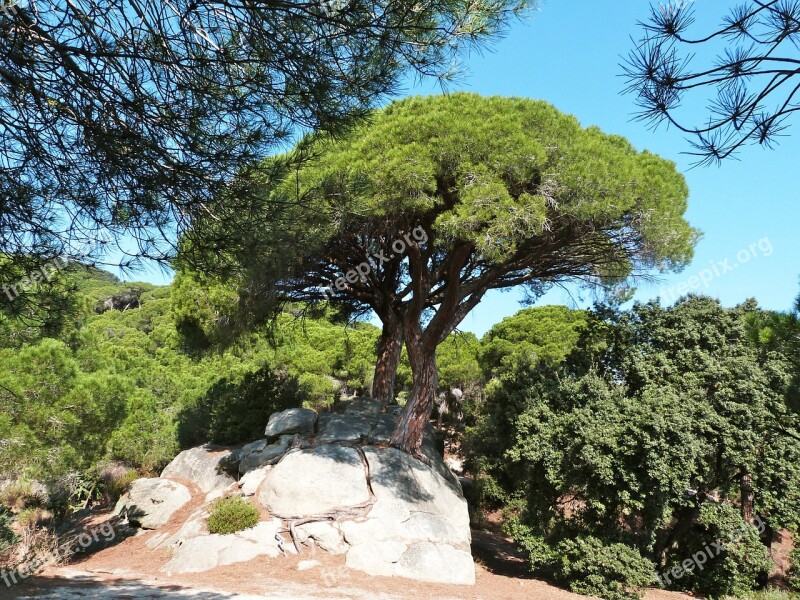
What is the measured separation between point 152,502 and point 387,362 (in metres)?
5.91

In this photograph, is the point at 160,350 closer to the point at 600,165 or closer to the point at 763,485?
the point at 600,165

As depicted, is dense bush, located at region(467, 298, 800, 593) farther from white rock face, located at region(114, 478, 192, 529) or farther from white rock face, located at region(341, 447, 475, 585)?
white rock face, located at region(114, 478, 192, 529)

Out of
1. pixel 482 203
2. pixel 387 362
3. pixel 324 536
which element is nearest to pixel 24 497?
pixel 324 536

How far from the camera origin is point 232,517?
9414 mm

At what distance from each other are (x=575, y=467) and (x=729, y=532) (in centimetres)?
298

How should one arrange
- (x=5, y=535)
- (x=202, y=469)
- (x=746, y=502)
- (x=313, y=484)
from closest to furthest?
(x=5, y=535), (x=313, y=484), (x=746, y=502), (x=202, y=469)

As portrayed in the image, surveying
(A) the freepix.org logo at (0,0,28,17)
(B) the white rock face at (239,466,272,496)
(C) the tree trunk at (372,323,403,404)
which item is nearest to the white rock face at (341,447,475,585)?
(B) the white rock face at (239,466,272,496)

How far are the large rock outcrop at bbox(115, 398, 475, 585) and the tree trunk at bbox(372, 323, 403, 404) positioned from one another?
1.67 metres

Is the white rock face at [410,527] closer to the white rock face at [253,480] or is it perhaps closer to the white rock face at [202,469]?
the white rock face at [253,480]

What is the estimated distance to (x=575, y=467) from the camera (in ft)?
30.6

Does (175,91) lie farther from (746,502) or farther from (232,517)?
(746,502)

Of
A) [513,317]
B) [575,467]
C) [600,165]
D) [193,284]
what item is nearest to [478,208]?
[600,165]

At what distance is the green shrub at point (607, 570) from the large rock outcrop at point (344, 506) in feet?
5.59

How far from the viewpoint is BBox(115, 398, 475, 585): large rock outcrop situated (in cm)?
898
